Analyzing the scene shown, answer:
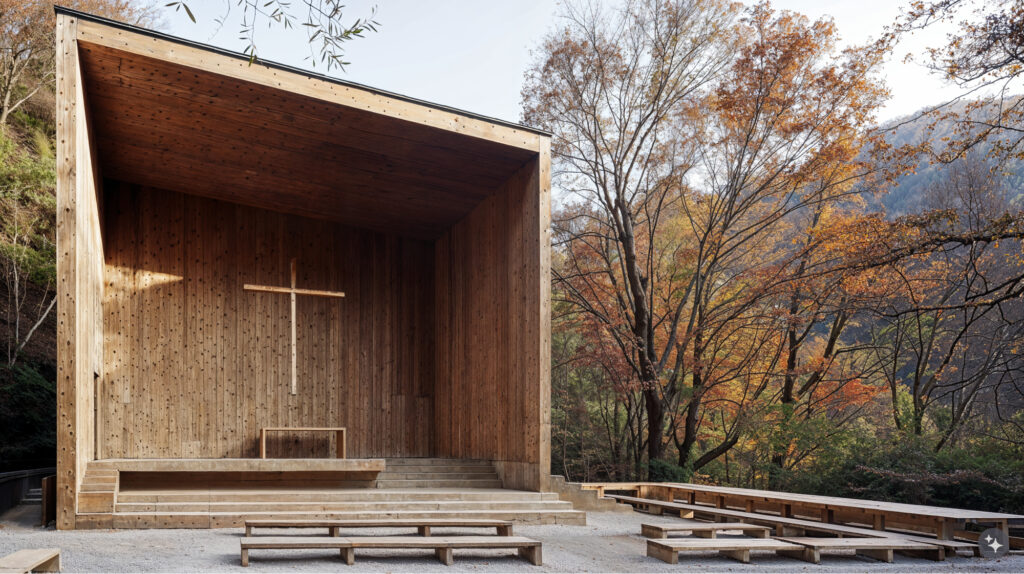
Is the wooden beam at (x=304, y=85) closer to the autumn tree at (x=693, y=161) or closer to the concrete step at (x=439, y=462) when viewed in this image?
the concrete step at (x=439, y=462)

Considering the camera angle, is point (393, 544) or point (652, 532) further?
point (652, 532)

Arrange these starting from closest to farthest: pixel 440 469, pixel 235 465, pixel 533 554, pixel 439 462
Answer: pixel 533 554 < pixel 235 465 < pixel 440 469 < pixel 439 462

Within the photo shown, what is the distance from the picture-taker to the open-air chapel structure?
854cm

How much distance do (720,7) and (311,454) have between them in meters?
9.93

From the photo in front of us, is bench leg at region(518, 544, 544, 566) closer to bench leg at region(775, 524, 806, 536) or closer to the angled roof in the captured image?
bench leg at region(775, 524, 806, 536)

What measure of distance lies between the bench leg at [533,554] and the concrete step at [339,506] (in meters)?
2.71

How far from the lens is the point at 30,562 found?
14.1ft

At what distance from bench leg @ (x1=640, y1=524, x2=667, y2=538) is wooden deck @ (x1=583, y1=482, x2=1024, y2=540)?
154 cm

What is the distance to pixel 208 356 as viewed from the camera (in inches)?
481

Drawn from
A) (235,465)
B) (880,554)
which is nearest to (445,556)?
(880,554)

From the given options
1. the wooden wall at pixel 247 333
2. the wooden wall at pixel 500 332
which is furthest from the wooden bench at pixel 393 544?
the wooden wall at pixel 247 333

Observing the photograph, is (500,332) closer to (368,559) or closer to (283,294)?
(283,294)

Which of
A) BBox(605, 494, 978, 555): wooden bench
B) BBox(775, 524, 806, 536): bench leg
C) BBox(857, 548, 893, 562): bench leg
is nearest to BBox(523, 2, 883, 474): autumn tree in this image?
BBox(605, 494, 978, 555): wooden bench

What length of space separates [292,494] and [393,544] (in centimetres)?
369
